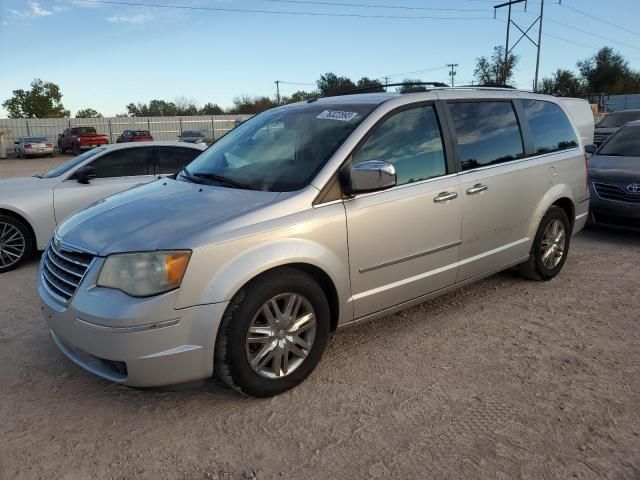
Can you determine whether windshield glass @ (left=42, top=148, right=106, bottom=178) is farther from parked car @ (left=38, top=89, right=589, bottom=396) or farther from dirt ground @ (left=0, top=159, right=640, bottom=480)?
parked car @ (left=38, top=89, right=589, bottom=396)

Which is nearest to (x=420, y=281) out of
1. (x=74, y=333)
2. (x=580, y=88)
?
(x=74, y=333)

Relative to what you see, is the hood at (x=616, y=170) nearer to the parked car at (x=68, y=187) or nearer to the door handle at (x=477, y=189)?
the door handle at (x=477, y=189)

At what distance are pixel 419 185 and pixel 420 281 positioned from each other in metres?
0.69

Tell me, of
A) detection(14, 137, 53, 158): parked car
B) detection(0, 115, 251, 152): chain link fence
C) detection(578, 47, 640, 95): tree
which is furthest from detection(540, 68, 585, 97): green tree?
detection(14, 137, 53, 158): parked car

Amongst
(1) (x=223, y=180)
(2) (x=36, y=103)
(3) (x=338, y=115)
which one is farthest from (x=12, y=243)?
(2) (x=36, y=103)

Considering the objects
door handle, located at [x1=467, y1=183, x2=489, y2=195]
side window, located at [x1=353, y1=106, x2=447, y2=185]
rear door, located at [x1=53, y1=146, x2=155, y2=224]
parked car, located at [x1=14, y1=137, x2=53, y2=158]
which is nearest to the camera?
side window, located at [x1=353, y1=106, x2=447, y2=185]

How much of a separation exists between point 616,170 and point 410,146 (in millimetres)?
4570

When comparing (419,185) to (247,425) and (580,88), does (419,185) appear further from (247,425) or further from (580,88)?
(580,88)

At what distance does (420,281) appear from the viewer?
3.79 meters

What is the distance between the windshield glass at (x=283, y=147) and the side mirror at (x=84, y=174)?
278 cm

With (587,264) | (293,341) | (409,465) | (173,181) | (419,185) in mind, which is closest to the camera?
(409,465)

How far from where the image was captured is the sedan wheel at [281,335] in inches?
118

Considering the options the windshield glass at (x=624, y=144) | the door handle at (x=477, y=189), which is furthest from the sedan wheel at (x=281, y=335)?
the windshield glass at (x=624, y=144)

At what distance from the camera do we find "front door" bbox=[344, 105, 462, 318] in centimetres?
340
